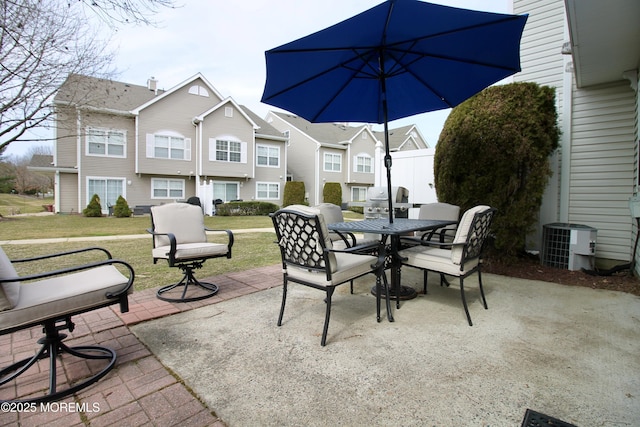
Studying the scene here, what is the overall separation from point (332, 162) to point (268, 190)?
5.26m

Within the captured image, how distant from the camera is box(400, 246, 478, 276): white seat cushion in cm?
291

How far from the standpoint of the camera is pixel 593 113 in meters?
4.87

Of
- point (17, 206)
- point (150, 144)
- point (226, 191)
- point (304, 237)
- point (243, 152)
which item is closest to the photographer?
point (304, 237)

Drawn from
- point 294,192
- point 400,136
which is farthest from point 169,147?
point 400,136

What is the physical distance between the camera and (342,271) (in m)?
2.63

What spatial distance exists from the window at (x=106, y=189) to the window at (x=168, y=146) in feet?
6.93

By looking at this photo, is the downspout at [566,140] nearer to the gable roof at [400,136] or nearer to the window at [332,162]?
the window at [332,162]

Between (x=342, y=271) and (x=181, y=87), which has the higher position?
(x=181, y=87)

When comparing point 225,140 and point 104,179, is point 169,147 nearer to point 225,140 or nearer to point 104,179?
point 225,140

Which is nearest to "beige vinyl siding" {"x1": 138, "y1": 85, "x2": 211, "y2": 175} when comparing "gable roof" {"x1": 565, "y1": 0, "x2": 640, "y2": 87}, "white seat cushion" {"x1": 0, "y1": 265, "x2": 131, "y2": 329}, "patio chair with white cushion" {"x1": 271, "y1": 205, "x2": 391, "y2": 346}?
"white seat cushion" {"x1": 0, "y1": 265, "x2": 131, "y2": 329}

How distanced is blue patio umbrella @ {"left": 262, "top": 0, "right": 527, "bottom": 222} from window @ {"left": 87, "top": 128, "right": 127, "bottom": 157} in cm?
1436

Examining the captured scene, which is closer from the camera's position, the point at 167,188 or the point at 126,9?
the point at 126,9

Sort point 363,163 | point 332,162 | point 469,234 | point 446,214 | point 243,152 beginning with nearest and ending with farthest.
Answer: point 469,234
point 446,214
point 243,152
point 332,162
point 363,163

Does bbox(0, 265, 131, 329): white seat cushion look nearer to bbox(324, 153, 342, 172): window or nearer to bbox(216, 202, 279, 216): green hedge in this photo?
bbox(216, 202, 279, 216): green hedge
